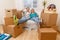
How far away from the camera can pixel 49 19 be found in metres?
3.04

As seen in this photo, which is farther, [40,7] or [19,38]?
[40,7]

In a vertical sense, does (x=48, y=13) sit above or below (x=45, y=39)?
above

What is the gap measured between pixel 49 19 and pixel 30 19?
716 mm

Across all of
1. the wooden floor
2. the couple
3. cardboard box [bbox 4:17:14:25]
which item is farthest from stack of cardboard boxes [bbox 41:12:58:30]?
cardboard box [bbox 4:17:14:25]

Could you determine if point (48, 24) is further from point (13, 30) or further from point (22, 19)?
point (13, 30)

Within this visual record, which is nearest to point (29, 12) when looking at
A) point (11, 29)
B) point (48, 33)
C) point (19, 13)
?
point (19, 13)

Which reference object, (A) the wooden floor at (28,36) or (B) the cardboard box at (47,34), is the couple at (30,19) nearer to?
(A) the wooden floor at (28,36)

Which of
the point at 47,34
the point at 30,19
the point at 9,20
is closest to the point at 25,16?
the point at 30,19

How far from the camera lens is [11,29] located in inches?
119

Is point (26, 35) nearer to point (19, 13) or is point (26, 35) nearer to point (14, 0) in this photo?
point (19, 13)

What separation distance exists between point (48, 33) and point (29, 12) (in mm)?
1278

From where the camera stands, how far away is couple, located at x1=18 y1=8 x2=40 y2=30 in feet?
11.0

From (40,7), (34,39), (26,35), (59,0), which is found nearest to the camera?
(34,39)

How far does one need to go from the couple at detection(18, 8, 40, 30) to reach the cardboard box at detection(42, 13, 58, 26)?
27 centimetres
